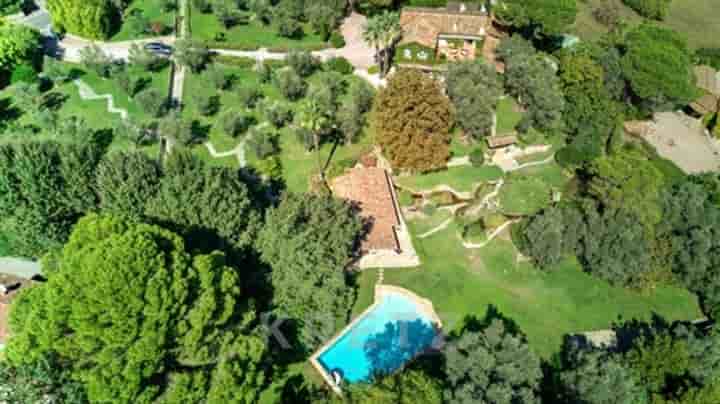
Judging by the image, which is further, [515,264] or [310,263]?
[515,264]

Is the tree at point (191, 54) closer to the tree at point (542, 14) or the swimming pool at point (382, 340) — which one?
the swimming pool at point (382, 340)

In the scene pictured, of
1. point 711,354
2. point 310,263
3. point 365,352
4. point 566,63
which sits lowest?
point 365,352

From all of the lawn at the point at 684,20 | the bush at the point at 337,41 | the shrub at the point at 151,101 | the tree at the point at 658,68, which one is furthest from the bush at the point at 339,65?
the lawn at the point at 684,20

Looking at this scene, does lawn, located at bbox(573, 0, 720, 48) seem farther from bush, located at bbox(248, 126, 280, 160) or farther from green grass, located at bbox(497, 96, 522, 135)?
bush, located at bbox(248, 126, 280, 160)

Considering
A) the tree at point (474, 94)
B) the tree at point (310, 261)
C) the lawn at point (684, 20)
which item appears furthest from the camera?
the lawn at point (684, 20)

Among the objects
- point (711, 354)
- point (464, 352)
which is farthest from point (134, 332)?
point (711, 354)

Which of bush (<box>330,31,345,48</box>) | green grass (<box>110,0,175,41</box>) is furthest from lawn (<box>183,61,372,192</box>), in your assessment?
green grass (<box>110,0,175,41</box>)

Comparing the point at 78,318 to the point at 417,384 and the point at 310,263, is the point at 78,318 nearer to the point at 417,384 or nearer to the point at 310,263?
the point at 310,263
